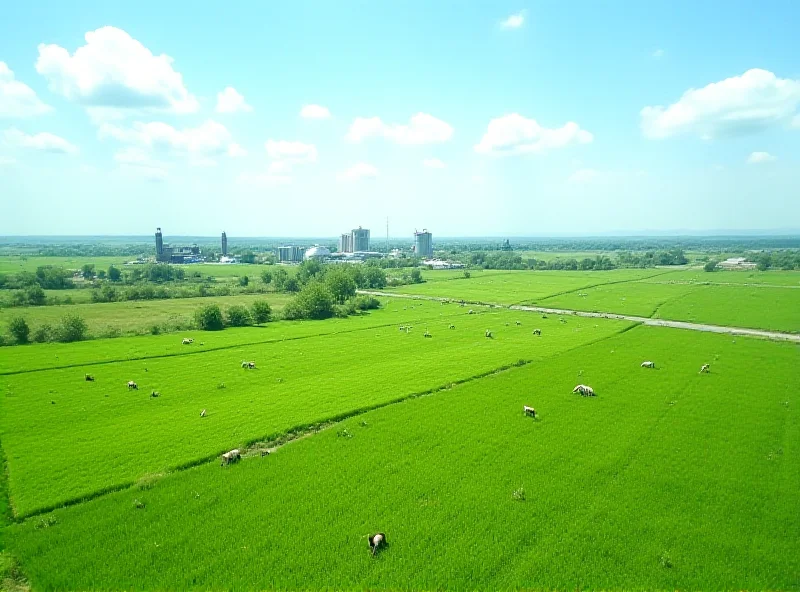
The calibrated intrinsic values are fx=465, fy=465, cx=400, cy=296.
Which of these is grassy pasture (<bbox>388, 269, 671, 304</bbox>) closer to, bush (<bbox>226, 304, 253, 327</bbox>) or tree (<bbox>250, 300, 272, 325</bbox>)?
tree (<bbox>250, 300, 272, 325</bbox>)

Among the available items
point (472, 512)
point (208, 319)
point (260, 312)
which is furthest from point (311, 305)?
point (472, 512)

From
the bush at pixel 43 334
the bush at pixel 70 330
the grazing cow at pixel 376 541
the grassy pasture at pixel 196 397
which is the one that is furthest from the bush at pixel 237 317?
the grazing cow at pixel 376 541

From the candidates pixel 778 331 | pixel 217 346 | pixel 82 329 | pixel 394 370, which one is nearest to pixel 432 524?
pixel 394 370

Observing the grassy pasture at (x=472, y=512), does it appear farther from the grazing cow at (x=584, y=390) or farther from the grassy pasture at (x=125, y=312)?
the grassy pasture at (x=125, y=312)

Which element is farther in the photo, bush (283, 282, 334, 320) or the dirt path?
bush (283, 282, 334, 320)

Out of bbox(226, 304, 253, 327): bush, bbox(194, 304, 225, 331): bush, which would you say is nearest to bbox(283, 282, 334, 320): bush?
bbox(226, 304, 253, 327): bush

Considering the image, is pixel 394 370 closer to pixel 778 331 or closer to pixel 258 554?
pixel 258 554
